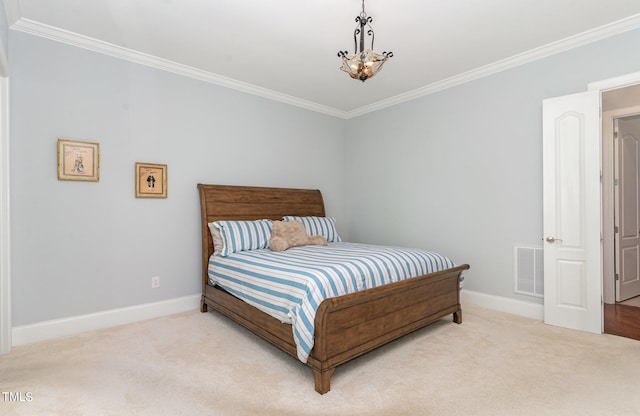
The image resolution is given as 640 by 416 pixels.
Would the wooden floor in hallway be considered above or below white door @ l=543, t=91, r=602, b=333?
below

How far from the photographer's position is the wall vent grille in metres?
3.44

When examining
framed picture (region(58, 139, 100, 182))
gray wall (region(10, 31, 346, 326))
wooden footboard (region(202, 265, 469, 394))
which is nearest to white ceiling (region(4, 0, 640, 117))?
gray wall (region(10, 31, 346, 326))

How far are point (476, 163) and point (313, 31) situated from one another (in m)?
2.39

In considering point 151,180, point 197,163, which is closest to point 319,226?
point 197,163

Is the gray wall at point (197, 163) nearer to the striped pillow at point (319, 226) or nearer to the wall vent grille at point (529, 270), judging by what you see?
the wall vent grille at point (529, 270)

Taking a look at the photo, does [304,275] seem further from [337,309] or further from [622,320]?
[622,320]

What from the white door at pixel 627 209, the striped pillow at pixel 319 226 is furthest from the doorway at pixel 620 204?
the striped pillow at pixel 319 226

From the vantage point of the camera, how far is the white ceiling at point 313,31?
2.67m

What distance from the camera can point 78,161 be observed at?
3.14m

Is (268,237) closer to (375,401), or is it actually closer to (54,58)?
(375,401)

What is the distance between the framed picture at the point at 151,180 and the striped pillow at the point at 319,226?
1.50 meters

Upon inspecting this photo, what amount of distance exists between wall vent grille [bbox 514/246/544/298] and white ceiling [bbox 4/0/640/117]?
6.70 ft

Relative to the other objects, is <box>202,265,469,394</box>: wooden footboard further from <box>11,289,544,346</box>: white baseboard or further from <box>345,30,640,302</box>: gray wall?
<box>345,30,640,302</box>: gray wall

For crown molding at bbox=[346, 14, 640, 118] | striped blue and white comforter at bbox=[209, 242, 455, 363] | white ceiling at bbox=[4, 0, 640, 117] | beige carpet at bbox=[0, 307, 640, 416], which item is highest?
white ceiling at bbox=[4, 0, 640, 117]
